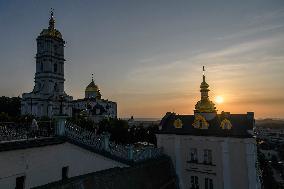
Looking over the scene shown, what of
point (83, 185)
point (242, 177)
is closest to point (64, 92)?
point (242, 177)

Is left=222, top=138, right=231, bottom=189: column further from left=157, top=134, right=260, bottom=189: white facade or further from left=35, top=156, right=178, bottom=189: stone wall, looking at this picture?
left=35, top=156, right=178, bottom=189: stone wall

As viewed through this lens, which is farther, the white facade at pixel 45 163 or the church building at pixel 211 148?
the church building at pixel 211 148

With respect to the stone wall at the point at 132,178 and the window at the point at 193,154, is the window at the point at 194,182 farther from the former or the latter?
the window at the point at 193,154

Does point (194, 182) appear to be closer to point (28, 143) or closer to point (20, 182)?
point (20, 182)

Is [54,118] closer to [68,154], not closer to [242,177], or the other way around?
[68,154]

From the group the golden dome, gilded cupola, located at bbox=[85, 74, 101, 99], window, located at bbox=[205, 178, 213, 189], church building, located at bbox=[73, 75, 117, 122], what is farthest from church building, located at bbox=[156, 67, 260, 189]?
the golden dome

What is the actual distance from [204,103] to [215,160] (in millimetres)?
7812

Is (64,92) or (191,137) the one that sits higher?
(64,92)

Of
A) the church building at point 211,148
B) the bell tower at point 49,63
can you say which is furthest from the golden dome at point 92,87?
the church building at point 211,148

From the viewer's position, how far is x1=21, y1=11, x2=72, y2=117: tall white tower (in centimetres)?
7825

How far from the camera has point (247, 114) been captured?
2922cm

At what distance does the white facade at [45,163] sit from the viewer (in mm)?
15211

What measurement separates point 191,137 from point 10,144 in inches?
787

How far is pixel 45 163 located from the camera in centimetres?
1725
